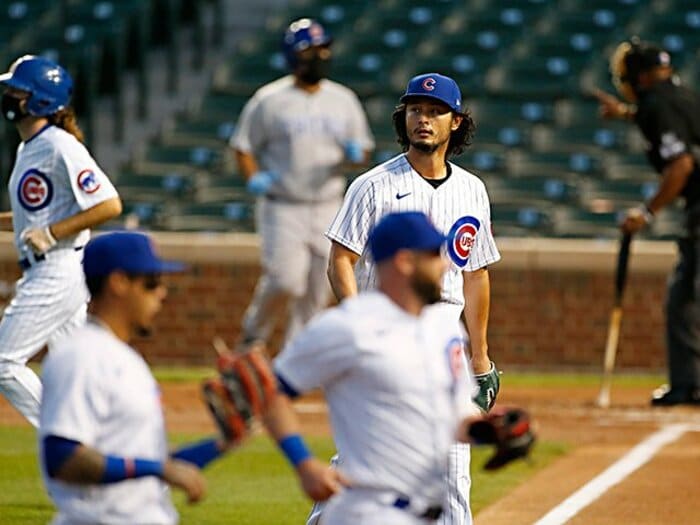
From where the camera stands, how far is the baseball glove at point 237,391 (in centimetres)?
470

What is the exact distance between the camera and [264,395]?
A: 4.75 m

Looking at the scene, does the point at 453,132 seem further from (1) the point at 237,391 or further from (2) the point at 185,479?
(2) the point at 185,479

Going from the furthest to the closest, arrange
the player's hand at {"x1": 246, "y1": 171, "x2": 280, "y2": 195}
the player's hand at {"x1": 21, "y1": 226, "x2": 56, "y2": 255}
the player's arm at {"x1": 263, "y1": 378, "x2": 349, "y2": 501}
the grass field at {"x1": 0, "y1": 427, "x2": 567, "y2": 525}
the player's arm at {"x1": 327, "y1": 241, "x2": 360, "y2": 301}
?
the player's hand at {"x1": 246, "y1": 171, "x2": 280, "y2": 195}, the grass field at {"x1": 0, "y1": 427, "x2": 567, "y2": 525}, the player's hand at {"x1": 21, "y1": 226, "x2": 56, "y2": 255}, the player's arm at {"x1": 327, "y1": 241, "x2": 360, "y2": 301}, the player's arm at {"x1": 263, "y1": 378, "x2": 349, "y2": 501}

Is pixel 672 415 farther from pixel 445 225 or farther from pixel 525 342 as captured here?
pixel 445 225

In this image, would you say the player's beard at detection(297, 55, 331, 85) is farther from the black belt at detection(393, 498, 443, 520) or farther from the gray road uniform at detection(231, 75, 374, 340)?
the black belt at detection(393, 498, 443, 520)

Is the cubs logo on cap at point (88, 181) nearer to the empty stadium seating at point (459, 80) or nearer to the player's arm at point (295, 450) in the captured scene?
the player's arm at point (295, 450)

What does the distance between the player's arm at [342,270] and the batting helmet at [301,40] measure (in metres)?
6.29

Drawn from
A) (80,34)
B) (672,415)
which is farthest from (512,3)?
(672,415)

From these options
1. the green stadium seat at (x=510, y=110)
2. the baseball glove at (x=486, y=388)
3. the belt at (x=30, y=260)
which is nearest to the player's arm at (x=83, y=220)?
the belt at (x=30, y=260)

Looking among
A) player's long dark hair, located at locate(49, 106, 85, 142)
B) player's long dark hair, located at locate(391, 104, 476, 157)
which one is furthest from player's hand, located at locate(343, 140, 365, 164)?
player's long dark hair, located at locate(391, 104, 476, 157)

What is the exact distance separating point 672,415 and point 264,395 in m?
8.05

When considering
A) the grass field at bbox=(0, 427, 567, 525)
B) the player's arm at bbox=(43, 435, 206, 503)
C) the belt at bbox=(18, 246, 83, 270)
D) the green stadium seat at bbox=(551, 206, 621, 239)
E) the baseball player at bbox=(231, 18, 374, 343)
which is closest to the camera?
the player's arm at bbox=(43, 435, 206, 503)

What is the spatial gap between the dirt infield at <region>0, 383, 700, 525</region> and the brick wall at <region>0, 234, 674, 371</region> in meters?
1.35

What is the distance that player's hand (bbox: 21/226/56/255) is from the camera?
8.01 m
